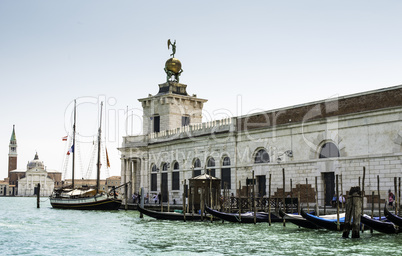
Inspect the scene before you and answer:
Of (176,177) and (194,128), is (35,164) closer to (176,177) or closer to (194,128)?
(176,177)

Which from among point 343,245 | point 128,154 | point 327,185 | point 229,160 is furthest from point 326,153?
point 128,154

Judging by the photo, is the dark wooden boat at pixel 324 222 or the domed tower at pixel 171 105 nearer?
the dark wooden boat at pixel 324 222

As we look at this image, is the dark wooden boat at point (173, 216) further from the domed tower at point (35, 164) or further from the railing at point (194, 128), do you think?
the domed tower at point (35, 164)

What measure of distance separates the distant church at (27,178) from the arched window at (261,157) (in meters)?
137

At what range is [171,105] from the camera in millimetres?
43469

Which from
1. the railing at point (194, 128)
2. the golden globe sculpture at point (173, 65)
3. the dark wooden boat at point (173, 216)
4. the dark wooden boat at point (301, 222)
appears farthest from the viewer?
the golden globe sculpture at point (173, 65)

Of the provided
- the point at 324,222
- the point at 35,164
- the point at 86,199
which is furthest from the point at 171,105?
the point at 35,164

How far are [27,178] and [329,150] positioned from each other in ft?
482

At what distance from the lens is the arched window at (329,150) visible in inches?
1099

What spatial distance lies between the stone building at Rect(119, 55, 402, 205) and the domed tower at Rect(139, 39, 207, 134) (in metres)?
0.08

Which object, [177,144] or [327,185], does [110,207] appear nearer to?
[177,144]

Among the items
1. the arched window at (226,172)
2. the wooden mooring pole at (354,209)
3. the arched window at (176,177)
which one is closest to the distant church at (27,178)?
the arched window at (176,177)

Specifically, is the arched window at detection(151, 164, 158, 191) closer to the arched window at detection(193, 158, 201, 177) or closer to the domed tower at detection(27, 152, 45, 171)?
the arched window at detection(193, 158, 201, 177)

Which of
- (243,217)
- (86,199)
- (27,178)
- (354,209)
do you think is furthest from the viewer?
(27,178)
